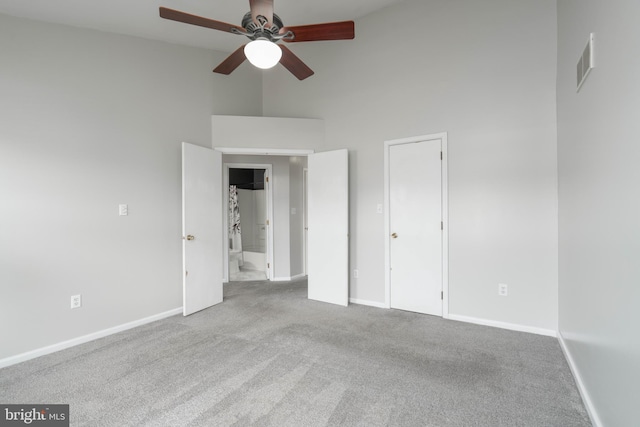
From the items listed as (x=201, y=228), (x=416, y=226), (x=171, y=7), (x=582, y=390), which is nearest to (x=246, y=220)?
(x=201, y=228)

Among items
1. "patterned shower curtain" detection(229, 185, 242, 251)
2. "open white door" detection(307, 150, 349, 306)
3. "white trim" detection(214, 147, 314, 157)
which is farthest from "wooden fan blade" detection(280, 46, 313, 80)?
"patterned shower curtain" detection(229, 185, 242, 251)

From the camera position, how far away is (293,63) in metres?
2.57

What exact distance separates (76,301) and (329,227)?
9.20 ft

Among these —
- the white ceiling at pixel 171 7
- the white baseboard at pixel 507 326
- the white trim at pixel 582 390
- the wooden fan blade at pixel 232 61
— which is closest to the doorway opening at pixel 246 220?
the white ceiling at pixel 171 7

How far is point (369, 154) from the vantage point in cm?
392

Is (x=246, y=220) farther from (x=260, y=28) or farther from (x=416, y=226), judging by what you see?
(x=260, y=28)

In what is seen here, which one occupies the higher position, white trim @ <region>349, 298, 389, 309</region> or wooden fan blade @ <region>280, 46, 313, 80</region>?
wooden fan blade @ <region>280, 46, 313, 80</region>

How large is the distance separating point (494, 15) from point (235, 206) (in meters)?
5.81

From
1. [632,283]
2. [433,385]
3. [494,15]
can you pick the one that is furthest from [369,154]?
[632,283]

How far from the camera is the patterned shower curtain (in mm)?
6762

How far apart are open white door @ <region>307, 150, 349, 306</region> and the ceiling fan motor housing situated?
1877mm

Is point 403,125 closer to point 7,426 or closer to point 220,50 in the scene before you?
point 220,50

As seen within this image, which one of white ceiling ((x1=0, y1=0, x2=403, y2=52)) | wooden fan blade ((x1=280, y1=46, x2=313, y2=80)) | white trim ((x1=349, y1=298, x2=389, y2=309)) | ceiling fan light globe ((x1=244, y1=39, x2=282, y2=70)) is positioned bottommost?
white trim ((x1=349, y1=298, x2=389, y2=309))

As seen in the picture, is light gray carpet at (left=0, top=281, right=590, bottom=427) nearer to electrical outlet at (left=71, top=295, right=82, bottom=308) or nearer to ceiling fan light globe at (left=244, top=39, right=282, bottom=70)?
electrical outlet at (left=71, top=295, right=82, bottom=308)
